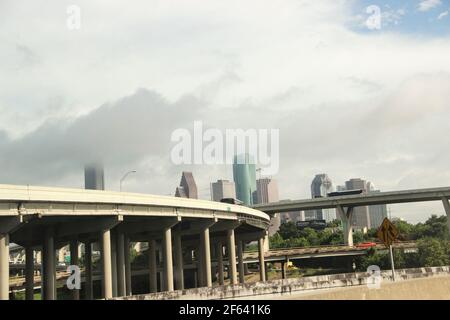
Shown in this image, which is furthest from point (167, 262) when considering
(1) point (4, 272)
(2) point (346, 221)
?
(2) point (346, 221)

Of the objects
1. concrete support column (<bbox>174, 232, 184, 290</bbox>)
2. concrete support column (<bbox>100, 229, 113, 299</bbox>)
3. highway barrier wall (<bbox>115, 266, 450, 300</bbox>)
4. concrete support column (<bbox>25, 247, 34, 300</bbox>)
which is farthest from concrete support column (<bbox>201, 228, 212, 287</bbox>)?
highway barrier wall (<bbox>115, 266, 450, 300</bbox>)

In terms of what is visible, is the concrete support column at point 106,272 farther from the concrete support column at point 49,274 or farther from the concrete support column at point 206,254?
the concrete support column at point 206,254

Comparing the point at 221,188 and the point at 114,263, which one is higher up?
the point at 221,188

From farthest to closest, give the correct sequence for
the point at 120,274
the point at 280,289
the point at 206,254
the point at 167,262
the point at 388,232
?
the point at 206,254, the point at 120,274, the point at 167,262, the point at 280,289, the point at 388,232

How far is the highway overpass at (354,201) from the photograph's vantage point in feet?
433

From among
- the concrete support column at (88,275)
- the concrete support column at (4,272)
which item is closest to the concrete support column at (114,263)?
the concrete support column at (88,275)

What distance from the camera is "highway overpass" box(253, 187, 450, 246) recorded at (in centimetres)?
13200

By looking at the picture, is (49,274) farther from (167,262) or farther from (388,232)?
(388,232)

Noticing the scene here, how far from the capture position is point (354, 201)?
144 metres

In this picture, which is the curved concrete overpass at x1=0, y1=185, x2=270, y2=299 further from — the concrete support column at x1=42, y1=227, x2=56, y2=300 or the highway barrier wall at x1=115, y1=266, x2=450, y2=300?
the highway barrier wall at x1=115, y1=266, x2=450, y2=300

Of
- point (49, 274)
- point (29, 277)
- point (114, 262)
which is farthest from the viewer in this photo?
point (29, 277)
